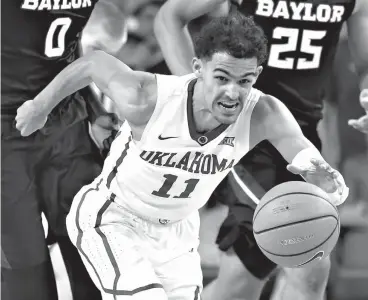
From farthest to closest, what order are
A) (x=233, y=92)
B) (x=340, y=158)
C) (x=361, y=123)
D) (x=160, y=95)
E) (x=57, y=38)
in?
(x=340, y=158) < (x=57, y=38) < (x=361, y=123) < (x=160, y=95) < (x=233, y=92)

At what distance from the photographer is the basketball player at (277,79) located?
4.19 meters

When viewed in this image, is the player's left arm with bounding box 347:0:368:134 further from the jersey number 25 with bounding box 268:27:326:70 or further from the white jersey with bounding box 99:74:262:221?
the white jersey with bounding box 99:74:262:221

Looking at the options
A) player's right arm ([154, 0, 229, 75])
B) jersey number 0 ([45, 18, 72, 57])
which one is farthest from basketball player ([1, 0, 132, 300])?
player's right arm ([154, 0, 229, 75])

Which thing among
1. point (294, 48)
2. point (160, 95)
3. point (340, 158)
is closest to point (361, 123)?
point (340, 158)

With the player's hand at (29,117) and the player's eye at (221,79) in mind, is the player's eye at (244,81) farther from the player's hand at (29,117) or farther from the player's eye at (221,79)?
the player's hand at (29,117)

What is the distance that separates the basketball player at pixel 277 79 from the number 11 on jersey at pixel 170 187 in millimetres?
976

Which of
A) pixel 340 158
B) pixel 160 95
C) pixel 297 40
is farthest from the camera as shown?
pixel 340 158

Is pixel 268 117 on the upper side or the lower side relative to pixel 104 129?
upper

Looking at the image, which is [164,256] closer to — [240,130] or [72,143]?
[240,130]

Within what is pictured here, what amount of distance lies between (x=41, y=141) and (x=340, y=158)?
1.65 metres

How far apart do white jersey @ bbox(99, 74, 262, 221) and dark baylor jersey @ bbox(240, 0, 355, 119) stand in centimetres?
103

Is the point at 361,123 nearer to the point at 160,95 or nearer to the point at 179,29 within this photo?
the point at 179,29

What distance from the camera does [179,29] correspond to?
13.4ft

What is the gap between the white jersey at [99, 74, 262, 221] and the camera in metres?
3.20
